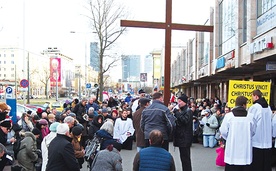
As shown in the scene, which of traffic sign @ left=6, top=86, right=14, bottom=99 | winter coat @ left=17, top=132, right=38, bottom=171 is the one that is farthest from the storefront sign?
traffic sign @ left=6, top=86, right=14, bottom=99

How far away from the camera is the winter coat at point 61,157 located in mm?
5531

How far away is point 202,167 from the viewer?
10.9 m

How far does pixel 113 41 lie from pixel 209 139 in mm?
16522

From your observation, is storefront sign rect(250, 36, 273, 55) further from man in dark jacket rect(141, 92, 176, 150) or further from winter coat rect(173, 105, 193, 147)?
man in dark jacket rect(141, 92, 176, 150)

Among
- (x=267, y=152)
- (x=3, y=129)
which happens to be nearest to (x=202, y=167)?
(x=267, y=152)

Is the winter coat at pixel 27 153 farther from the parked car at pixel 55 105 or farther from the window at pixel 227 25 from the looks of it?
the window at pixel 227 25

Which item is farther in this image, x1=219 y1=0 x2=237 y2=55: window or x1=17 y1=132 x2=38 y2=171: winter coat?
x1=219 y1=0 x2=237 y2=55: window

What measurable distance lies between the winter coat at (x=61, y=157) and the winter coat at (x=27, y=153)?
106 inches

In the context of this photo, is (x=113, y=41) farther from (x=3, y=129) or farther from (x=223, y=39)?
(x=3, y=129)

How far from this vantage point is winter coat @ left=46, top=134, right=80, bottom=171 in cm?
553

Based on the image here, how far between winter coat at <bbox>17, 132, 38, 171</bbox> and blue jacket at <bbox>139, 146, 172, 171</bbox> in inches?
165

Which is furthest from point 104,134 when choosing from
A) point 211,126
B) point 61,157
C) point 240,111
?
point 211,126

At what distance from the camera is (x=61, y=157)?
18.2ft

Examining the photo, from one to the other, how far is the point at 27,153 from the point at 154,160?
4.38 meters
